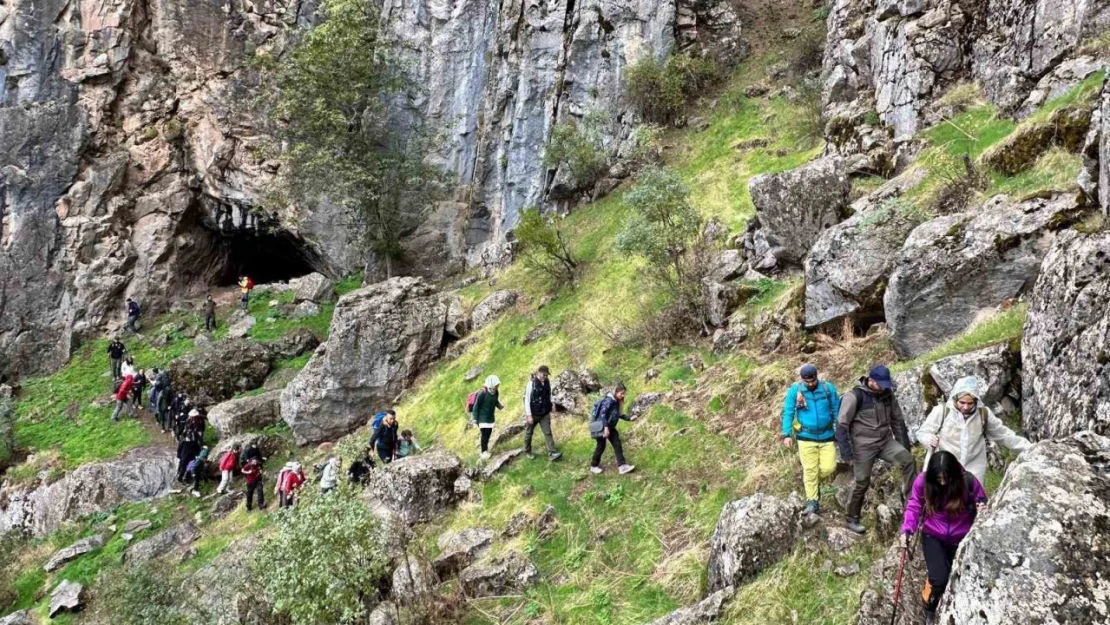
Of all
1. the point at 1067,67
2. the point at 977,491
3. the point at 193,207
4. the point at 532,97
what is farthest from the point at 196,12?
the point at 977,491

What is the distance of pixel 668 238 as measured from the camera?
14.1 m

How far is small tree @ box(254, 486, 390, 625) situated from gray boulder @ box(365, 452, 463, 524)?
264cm

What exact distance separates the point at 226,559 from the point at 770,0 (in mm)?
31640

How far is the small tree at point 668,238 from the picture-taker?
14.0 meters

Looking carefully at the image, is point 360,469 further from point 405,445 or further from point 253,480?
point 253,480

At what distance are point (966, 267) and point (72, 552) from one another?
20.5 m

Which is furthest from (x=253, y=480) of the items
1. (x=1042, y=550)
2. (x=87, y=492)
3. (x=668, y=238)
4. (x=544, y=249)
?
(x=1042, y=550)

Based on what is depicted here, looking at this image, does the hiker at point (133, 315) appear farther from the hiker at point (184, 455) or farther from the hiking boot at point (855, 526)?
the hiking boot at point (855, 526)

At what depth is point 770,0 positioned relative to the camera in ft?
99.4

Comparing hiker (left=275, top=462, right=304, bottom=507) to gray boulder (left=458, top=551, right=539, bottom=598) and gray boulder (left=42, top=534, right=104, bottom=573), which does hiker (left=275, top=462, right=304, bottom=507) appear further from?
gray boulder (left=458, top=551, right=539, bottom=598)

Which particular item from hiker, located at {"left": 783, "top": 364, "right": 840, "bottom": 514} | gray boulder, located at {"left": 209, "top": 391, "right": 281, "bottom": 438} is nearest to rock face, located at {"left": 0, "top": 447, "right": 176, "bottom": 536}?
gray boulder, located at {"left": 209, "top": 391, "right": 281, "bottom": 438}

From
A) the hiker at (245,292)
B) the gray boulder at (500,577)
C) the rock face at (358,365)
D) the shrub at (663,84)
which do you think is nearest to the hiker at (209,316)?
the hiker at (245,292)

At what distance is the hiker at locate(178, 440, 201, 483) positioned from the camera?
18312 mm

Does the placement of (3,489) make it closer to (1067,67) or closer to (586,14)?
(586,14)
